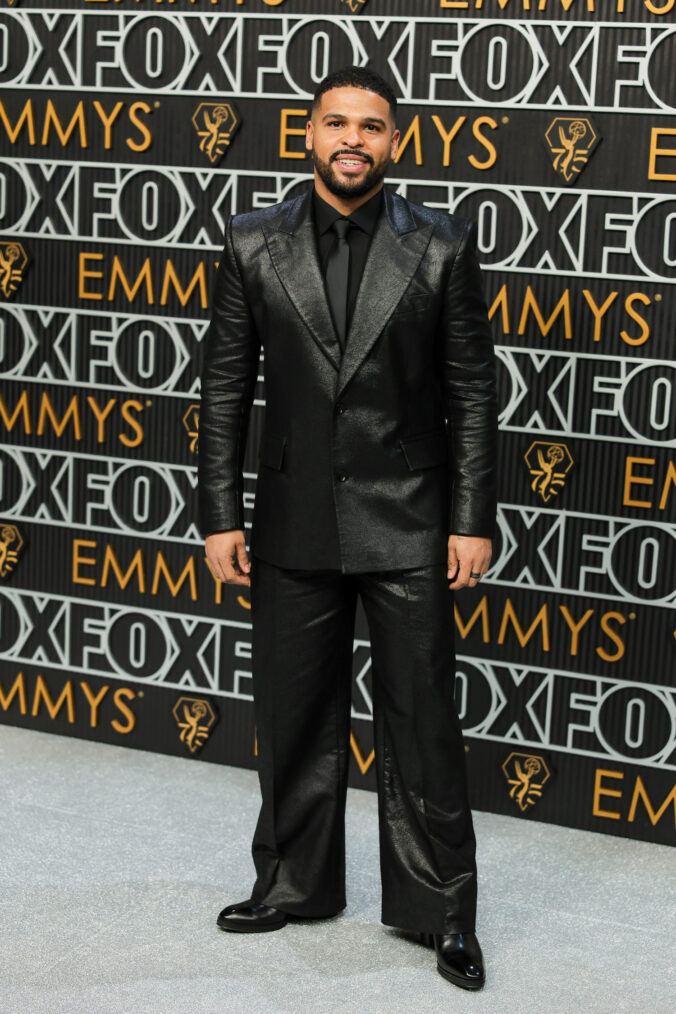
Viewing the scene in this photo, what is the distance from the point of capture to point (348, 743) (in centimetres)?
299

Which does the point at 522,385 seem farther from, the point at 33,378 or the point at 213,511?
the point at 33,378

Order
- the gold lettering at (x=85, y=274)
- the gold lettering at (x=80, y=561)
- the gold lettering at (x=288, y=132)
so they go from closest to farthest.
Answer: the gold lettering at (x=288, y=132) < the gold lettering at (x=85, y=274) < the gold lettering at (x=80, y=561)

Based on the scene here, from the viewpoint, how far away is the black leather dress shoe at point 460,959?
2.78 metres

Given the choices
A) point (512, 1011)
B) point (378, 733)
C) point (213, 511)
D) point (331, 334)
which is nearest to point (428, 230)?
point (331, 334)

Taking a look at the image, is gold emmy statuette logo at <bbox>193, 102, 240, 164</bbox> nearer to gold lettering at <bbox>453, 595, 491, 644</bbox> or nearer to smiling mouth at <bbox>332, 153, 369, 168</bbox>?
smiling mouth at <bbox>332, 153, 369, 168</bbox>

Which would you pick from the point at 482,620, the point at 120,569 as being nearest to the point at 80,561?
the point at 120,569

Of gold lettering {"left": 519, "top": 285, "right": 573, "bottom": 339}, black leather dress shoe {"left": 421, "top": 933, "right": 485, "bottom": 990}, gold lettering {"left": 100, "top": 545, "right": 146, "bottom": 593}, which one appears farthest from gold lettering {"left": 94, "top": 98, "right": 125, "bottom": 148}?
black leather dress shoe {"left": 421, "top": 933, "right": 485, "bottom": 990}

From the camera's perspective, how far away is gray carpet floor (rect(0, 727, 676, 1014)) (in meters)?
2.74

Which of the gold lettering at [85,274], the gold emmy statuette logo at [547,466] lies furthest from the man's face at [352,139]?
the gold lettering at [85,274]

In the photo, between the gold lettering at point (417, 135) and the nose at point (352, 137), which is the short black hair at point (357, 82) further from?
the gold lettering at point (417, 135)

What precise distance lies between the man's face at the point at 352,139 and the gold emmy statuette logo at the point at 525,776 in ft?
5.28

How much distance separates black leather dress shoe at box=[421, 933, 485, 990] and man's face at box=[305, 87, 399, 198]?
1.44 m

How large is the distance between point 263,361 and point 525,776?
130 centimetres

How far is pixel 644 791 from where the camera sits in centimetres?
354
